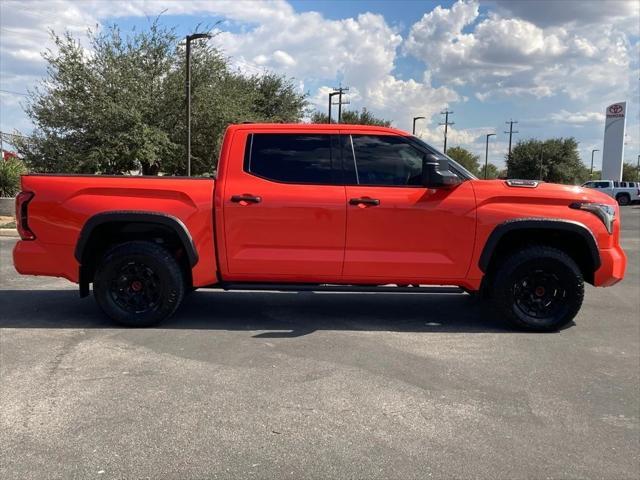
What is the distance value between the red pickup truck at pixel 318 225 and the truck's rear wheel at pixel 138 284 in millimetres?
12

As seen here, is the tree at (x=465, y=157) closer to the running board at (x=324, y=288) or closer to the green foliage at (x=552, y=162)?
the green foliage at (x=552, y=162)

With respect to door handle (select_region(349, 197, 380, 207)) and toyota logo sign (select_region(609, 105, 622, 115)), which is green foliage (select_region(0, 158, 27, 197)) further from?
toyota logo sign (select_region(609, 105, 622, 115))

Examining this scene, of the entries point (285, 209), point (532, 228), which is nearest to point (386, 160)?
point (285, 209)

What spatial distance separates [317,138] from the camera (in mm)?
5582

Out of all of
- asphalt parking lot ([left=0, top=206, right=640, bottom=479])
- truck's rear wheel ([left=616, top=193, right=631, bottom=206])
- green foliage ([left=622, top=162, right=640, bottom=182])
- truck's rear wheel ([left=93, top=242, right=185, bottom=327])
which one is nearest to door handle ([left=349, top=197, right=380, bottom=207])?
asphalt parking lot ([left=0, top=206, right=640, bottom=479])

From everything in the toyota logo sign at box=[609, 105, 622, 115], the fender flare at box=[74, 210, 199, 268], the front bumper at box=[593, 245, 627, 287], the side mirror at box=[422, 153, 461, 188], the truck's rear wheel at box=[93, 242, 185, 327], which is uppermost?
the toyota logo sign at box=[609, 105, 622, 115]

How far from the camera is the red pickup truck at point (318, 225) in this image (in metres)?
5.36

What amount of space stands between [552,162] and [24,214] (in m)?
75.1

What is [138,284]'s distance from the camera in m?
5.59

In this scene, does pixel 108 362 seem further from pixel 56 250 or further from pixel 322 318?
pixel 322 318

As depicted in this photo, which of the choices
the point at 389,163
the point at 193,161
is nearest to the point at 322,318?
the point at 389,163

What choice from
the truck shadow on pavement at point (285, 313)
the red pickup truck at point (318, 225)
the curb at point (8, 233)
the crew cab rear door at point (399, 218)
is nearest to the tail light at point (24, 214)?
the red pickup truck at point (318, 225)

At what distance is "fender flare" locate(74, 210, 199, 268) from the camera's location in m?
5.33

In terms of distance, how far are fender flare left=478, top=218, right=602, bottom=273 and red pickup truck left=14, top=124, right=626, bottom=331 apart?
0.01m
